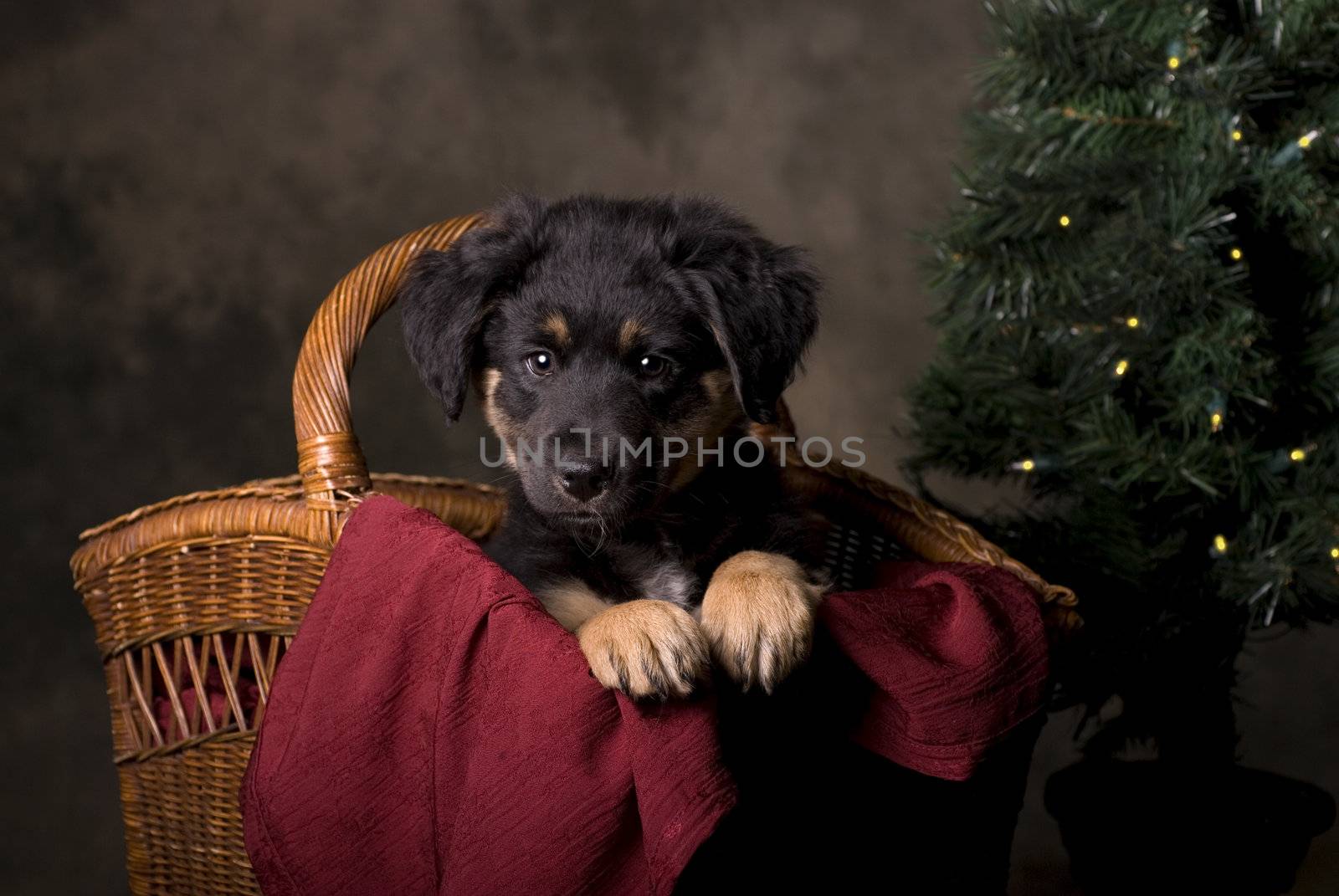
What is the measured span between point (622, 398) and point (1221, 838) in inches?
99.2

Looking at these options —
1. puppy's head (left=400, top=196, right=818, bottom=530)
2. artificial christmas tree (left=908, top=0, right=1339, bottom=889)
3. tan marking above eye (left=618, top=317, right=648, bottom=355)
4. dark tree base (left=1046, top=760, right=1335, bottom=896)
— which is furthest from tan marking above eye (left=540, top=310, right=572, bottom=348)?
dark tree base (left=1046, top=760, right=1335, bottom=896)

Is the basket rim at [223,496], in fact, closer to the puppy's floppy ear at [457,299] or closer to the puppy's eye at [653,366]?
the puppy's floppy ear at [457,299]

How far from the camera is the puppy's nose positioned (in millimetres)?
2398

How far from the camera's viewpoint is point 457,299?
273 centimetres

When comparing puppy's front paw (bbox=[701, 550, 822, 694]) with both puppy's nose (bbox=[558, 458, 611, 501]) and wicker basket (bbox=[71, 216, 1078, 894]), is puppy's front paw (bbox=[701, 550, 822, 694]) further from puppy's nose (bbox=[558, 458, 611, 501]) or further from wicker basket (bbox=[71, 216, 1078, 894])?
wicker basket (bbox=[71, 216, 1078, 894])

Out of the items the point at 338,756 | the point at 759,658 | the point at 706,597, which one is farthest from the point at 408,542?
the point at 759,658

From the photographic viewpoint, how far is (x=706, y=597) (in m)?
2.29

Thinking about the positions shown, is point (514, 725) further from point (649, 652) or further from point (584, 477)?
point (584, 477)

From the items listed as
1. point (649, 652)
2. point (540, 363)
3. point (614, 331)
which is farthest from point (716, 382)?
point (649, 652)

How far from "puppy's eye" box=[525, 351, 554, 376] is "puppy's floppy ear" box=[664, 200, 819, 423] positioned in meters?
0.34

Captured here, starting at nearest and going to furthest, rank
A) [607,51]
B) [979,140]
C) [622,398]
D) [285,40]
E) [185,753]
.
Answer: [622,398] < [185,753] < [979,140] < [285,40] < [607,51]

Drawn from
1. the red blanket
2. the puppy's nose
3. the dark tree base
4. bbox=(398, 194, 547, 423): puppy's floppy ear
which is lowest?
the dark tree base

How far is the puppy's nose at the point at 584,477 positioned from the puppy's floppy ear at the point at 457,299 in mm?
439

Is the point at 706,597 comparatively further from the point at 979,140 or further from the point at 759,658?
the point at 979,140
